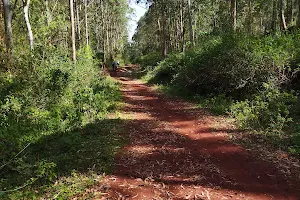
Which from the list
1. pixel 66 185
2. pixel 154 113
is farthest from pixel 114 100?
pixel 66 185

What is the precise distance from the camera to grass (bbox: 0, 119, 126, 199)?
4949 millimetres

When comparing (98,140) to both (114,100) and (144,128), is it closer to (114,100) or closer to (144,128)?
(144,128)

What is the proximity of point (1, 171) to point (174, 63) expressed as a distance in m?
15.3

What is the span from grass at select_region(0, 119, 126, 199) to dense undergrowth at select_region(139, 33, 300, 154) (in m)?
4.40

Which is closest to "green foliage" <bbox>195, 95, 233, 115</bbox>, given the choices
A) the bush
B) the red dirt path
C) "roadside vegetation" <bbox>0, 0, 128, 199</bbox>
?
the bush

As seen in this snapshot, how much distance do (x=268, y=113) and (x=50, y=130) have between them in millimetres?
6830

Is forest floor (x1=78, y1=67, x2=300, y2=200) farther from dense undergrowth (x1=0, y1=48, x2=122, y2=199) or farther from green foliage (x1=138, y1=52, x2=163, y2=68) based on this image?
green foliage (x1=138, y1=52, x2=163, y2=68)

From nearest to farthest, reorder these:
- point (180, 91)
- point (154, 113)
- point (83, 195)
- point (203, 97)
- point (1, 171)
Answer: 1. point (83, 195)
2. point (1, 171)
3. point (154, 113)
4. point (203, 97)
5. point (180, 91)

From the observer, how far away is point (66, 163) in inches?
238

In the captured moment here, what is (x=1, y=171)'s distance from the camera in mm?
6074

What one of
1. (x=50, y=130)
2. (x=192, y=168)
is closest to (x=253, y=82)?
(x=192, y=168)

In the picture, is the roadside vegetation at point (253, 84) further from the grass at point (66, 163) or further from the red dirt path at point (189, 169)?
the grass at point (66, 163)

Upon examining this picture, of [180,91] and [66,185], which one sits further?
[180,91]

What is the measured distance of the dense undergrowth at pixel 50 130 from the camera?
A: 5.29 m
